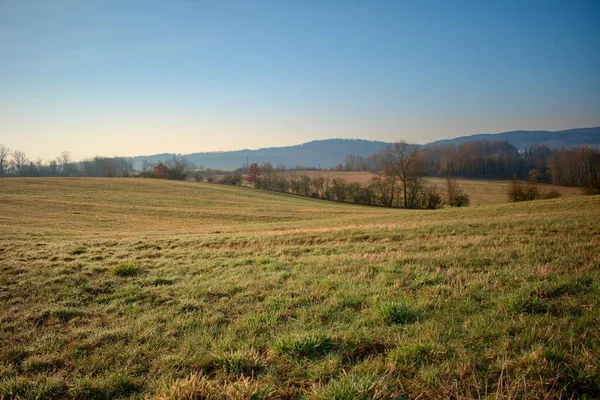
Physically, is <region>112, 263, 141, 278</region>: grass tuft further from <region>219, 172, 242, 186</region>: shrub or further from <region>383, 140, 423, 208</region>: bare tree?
<region>219, 172, 242, 186</region>: shrub

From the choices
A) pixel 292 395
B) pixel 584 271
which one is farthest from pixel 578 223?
pixel 292 395

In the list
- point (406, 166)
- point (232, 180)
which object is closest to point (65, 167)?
point (232, 180)

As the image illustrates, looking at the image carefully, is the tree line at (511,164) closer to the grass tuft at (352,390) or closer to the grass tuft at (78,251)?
the grass tuft at (78,251)

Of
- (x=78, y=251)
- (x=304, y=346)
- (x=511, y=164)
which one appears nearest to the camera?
(x=304, y=346)

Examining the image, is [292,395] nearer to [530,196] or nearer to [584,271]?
[584,271]

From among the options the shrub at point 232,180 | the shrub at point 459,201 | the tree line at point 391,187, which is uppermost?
the shrub at point 232,180

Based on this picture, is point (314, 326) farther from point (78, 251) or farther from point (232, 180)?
point (232, 180)

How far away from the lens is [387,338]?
151 inches

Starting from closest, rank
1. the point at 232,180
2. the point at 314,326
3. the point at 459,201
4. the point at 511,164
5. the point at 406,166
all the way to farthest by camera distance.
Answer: the point at 314,326, the point at 459,201, the point at 406,166, the point at 232,180, the point at 511,164

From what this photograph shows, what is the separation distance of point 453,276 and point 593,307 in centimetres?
216

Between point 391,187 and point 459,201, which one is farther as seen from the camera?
point 391,187

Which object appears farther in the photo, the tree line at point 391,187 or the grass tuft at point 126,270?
the tree line at point 391,187

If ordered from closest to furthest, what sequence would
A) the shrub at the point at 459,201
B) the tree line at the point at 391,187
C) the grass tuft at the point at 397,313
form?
the grass tuft at the point at 397,313
the shrub at the point at 459,201
the tree line at the point at 391,187

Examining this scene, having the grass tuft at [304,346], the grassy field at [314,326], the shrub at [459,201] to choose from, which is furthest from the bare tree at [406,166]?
the grass tuft at [304,346]
